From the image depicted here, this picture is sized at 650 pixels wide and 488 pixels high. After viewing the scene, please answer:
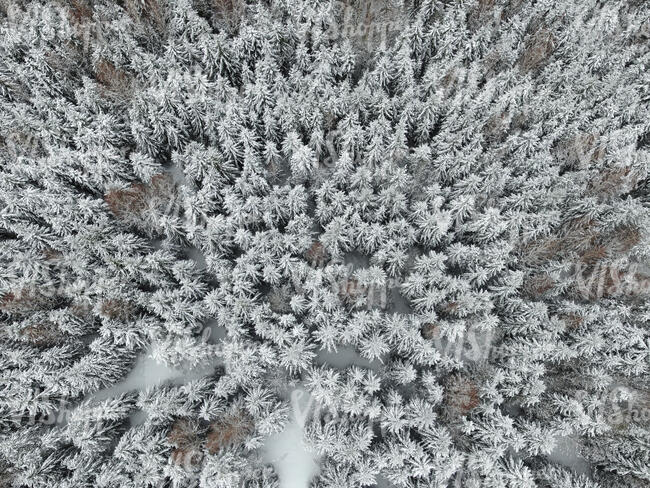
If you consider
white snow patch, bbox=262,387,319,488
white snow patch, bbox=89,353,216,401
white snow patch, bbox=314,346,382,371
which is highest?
white snow patch, bbox=314,346,382,371

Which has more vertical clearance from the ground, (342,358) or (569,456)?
(342,358)

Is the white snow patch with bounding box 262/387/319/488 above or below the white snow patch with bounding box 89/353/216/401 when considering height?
below

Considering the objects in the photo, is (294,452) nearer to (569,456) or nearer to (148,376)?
(148,376)

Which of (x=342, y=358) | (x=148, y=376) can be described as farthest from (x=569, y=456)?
(x=148, y=376)

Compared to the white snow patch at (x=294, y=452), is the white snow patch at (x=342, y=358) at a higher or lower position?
higher

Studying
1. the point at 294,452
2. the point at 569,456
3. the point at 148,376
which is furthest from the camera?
the point at 148,376

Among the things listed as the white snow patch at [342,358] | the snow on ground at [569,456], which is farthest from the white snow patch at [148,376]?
the snow on ground at [569,456]

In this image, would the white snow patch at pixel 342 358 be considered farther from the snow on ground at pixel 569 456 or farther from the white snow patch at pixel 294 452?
the snow on ground at pixel 569 456

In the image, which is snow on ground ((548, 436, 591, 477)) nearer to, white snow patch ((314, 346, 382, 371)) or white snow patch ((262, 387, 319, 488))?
white snow patch ((314, 346, 382, 371))

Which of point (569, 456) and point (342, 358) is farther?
point (342, 358)

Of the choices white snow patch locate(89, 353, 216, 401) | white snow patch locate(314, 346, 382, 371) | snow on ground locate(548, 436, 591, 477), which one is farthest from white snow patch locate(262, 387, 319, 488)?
snow on ground locate(548, 436, 591, 477)

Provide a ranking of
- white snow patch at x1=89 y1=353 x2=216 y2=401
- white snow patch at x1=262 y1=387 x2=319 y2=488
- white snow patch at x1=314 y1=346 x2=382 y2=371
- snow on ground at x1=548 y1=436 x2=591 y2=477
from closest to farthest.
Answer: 1. snow on ground at x1=548 y1=436 x2=591 y2=477
2. white snow patch at x1=262 y1=387 x2=319 y2=488
3. white snow patch at x1=89 y1=353 x2=216 y2=401
4. white snow patch at x1=314 y1=346 x2=382 y2=371

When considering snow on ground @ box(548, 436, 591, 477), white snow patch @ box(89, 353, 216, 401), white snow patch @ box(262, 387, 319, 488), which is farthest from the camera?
white snow patch @ box(89, 353, 216, 401)
